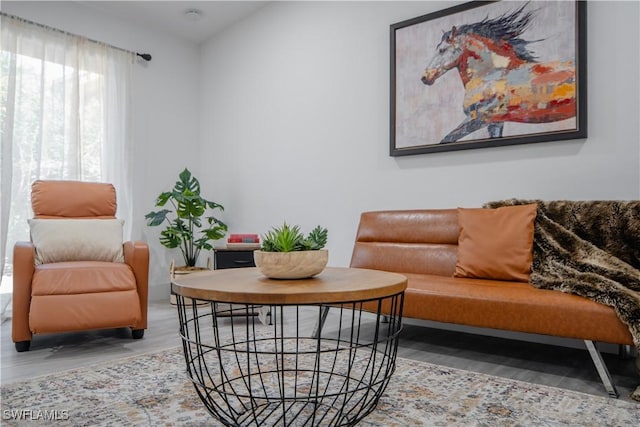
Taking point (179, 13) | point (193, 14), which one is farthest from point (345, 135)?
point (179, 13)

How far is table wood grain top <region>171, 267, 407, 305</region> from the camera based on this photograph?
1.20m

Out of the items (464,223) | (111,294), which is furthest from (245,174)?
(464,223)

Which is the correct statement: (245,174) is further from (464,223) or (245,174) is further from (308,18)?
(464,223)

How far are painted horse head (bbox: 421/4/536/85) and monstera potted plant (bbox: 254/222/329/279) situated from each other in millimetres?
1995

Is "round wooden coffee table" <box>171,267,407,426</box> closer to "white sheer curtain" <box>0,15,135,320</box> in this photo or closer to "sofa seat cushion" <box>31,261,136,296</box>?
"sofa seat cushion" <box>31,261,136,296</box>

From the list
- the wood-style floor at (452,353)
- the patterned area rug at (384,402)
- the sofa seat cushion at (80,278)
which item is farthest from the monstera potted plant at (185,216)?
the patterned area rug at (384,402)

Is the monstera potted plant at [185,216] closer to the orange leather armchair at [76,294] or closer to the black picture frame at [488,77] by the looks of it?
the orange leather armchair at [76,294]

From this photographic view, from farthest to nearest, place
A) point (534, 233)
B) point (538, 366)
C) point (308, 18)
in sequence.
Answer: point (308, 18), point (534, 233), point (538, 366)

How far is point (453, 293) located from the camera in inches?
86.6

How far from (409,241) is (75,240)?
2054 millimetres

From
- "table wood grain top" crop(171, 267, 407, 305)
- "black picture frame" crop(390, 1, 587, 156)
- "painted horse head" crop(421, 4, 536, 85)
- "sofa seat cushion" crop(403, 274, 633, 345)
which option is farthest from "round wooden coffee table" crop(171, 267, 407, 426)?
"painted horse head" crop(421, 4, 536, 85)

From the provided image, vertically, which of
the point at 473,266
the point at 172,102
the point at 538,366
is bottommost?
the point at 538,366

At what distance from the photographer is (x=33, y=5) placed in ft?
12.3

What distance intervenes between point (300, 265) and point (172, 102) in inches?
149
